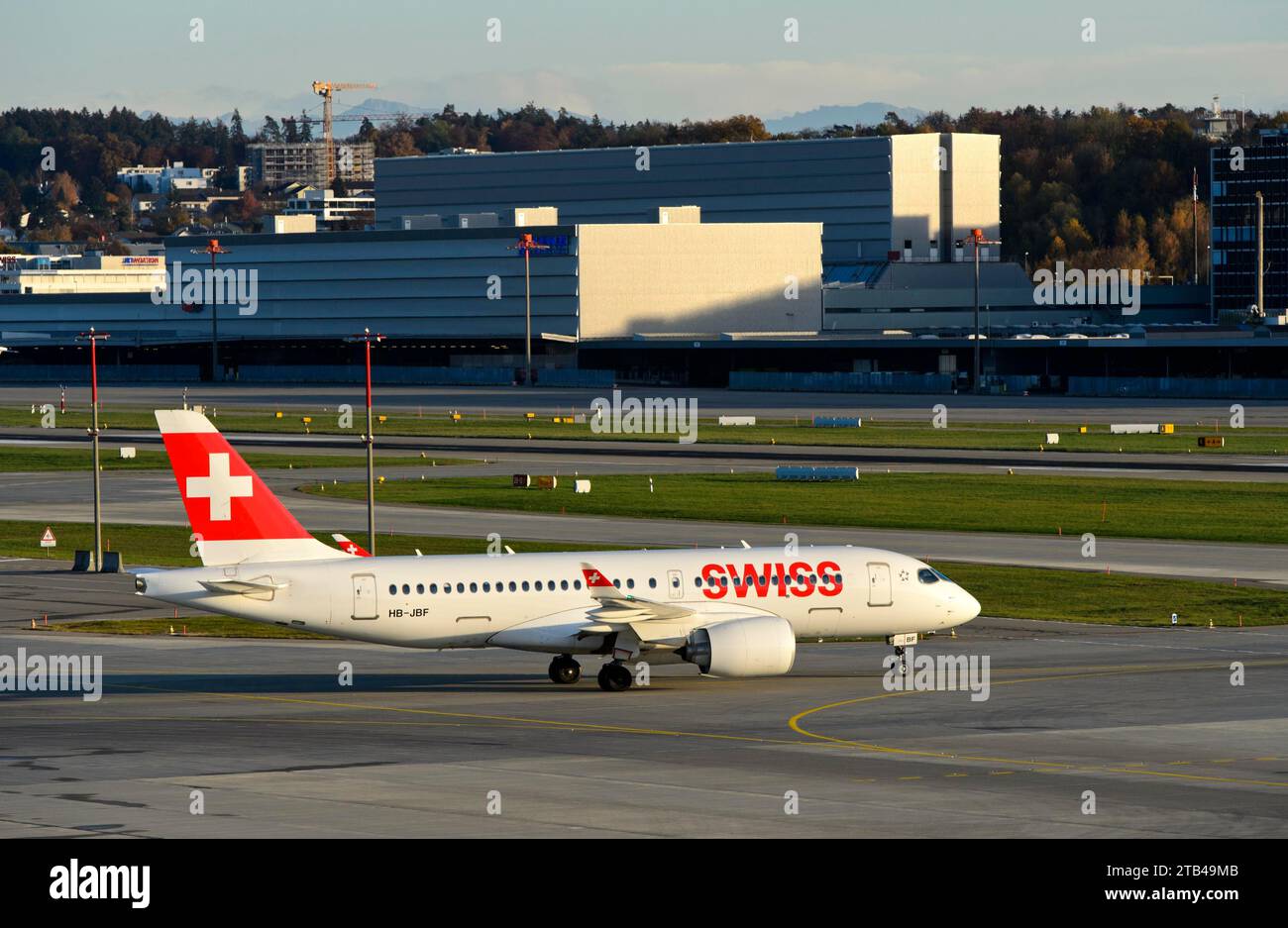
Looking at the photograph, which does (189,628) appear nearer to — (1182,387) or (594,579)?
(594,579)

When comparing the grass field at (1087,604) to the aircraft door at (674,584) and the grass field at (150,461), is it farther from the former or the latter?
the grass field at (150,461)

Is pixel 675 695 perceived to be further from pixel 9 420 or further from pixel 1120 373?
pixel 1120 373

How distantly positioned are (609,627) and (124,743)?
1344 cm

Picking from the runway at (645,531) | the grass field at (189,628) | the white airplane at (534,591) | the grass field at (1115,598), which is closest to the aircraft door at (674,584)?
the white airplane at (534,591)

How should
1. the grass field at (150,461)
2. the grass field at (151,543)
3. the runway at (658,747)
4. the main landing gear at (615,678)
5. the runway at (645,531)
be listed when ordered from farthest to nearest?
the grass field at (150,461), the grass field at (151,543), the runway at (645,531), the main landing gear at (615,678), the runway at (658,747)

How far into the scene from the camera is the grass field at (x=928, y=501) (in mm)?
86562

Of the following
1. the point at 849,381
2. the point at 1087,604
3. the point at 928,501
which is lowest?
the point at 1087,604

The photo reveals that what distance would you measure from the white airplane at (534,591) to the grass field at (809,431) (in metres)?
74.4

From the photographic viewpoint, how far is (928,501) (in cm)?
9512

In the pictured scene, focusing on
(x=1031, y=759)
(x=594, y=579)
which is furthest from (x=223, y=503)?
(x=1031, y=759)

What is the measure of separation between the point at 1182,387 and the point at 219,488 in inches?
5500

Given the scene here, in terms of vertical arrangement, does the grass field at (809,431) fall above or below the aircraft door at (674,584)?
below

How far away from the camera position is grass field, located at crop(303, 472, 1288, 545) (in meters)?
86.6
